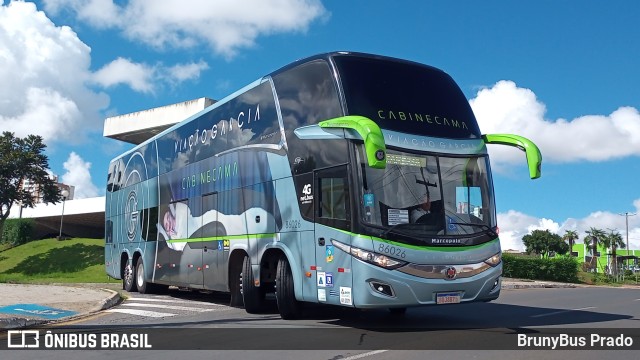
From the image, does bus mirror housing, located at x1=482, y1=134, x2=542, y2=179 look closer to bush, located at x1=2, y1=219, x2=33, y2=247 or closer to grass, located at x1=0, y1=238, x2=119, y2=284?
grass, located at x1=0, y1=238, x2=119, y2=284

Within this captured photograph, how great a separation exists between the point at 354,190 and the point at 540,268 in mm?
33876

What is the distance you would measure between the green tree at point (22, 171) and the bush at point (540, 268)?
1532 inches

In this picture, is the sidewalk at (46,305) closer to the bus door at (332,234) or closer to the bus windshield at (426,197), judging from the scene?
the bus door at (332,234)

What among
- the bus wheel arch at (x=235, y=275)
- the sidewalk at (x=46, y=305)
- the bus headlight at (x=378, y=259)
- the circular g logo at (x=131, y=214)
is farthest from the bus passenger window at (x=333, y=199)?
the circular g logo at (x=131, y=214)

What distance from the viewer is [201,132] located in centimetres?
1530

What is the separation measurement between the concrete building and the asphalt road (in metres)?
28.0

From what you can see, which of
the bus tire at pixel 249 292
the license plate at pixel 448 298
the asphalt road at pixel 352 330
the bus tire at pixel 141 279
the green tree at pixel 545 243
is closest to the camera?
the asphalt road at pixel 352 330

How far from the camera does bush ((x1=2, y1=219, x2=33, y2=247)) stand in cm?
7075

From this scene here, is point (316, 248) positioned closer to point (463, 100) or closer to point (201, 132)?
point (463, 100)

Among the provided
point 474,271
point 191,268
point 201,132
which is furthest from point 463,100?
point 191,268

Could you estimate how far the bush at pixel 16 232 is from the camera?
7075 centimetres

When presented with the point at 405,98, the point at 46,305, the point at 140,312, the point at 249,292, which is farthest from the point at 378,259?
the point at 46,305

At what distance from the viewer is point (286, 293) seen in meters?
11.1

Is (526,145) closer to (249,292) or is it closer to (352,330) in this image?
(352,330)
